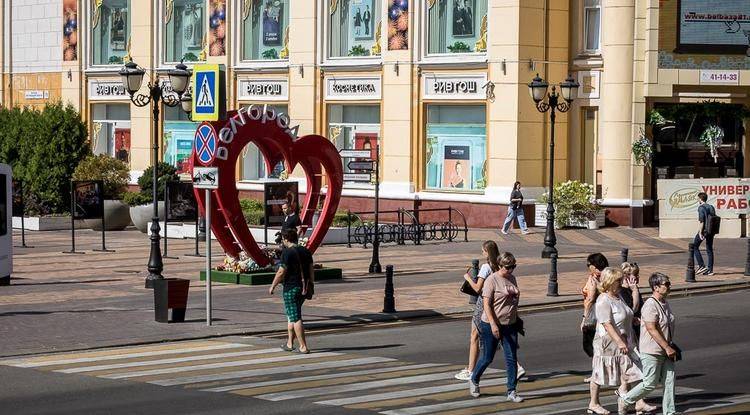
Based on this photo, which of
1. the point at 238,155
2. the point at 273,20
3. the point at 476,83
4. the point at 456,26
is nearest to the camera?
the point at 238,155

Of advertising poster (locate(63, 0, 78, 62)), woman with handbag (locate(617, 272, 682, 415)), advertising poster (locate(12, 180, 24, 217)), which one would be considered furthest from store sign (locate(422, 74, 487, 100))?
woman with handbag (locate(617, 272, 682, 415))

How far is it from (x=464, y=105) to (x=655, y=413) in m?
33.2

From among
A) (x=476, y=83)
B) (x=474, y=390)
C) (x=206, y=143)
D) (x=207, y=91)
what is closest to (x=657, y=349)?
(x=474, y=390)

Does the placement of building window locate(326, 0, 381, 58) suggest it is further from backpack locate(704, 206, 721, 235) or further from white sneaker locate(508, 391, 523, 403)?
white sneaker locate(508, 391, 523, 403)

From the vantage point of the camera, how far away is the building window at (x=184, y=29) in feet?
190

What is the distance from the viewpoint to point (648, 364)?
50.9 feet

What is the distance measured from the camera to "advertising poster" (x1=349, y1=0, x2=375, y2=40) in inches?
2044

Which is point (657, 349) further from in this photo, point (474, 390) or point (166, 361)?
point (166, 361)

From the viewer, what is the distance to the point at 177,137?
192ft

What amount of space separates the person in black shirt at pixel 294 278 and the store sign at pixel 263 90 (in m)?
34.0

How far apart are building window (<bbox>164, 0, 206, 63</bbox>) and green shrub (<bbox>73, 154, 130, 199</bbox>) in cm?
728

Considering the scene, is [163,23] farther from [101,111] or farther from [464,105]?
[464,105]

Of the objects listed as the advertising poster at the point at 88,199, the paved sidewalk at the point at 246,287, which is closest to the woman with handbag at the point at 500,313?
the paved sidewalk at the point at 246,287

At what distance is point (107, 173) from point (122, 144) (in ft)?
27.6
